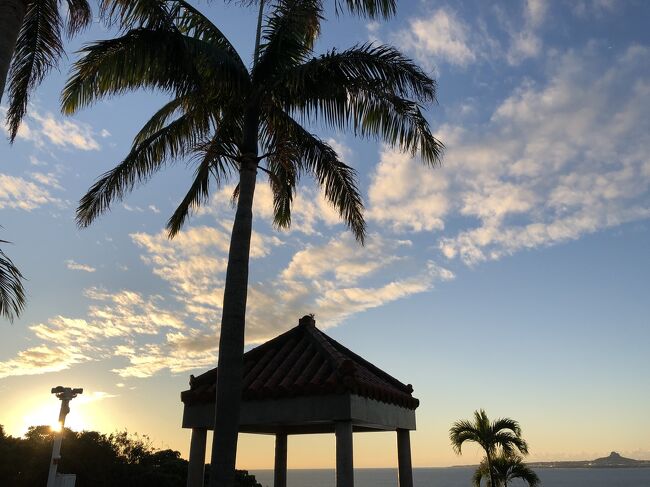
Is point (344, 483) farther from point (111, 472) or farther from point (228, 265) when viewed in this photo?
point (111, 472)

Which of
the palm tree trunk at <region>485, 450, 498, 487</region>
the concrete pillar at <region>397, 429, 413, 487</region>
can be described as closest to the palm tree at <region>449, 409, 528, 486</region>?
the palm tree trunk at <region>485, 450, 498, 487</region>

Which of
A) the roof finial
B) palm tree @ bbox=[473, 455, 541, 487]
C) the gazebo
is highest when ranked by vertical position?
the roof finial

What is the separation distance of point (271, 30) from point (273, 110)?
5.86 ft

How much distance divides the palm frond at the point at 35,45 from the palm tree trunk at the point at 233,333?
14.6ft

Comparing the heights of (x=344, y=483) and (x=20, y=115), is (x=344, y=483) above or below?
below

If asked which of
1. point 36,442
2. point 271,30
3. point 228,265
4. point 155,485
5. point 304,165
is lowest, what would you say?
point 155,485

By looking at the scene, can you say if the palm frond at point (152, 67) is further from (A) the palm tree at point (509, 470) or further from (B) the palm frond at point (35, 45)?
(A) the palm tree at point (509, 470)

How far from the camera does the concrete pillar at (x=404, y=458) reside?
42.4ft

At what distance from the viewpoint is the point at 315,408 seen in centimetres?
1016

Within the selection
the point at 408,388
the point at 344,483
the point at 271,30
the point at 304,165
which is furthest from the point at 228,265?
the point at 408,388

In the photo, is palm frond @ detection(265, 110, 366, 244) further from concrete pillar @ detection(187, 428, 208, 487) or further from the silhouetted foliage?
the silhouetted foliage

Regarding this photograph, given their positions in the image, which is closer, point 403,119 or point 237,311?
point 237,311

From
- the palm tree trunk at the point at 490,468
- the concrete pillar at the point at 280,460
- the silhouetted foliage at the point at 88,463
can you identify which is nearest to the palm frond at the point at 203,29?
the concrete pillar at the point at 280,460

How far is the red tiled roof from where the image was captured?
10251 millimetres
